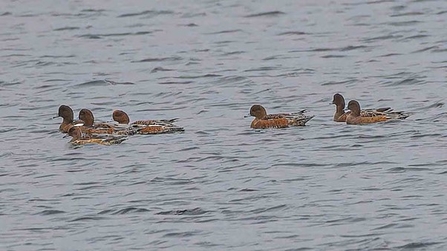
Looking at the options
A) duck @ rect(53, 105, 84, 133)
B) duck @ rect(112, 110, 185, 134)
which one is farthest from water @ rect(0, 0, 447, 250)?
duck @ rect(53, 105, 84, 133)

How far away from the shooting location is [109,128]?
1962 centimetres

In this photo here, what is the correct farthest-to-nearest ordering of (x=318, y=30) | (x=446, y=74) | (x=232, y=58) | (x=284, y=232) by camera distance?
(x=318, y=30)
(x=232, y=58)
(x=446, y=74)
(x=284, y=232)

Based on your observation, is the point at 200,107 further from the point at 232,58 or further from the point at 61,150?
the point at 232,58

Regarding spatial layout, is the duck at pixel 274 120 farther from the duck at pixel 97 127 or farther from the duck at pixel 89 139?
the duck at pixel 89 139

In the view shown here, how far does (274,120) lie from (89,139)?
2.26 metres

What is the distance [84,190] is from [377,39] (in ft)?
41.7

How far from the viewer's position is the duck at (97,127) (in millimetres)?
19438

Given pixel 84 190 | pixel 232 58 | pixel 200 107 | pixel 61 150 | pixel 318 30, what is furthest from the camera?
pixel 318 30

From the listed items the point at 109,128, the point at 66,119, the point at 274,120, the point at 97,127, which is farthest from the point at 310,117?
the point at 66,119

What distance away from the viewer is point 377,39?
28.2 meters

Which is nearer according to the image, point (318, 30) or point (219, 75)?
point (219, 75)

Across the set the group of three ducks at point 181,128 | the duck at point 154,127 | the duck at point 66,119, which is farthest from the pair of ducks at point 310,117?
the duck at point 66,119

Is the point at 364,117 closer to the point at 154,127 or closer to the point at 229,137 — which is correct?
the point at 229,137

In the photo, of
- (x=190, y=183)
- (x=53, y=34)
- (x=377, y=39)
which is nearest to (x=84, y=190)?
(x=190, y=183)
